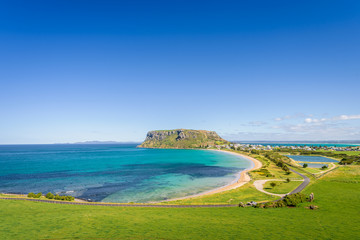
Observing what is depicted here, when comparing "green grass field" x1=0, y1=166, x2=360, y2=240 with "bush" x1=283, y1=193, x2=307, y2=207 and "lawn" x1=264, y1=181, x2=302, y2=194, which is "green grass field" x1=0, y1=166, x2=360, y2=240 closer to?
"bush" x1=283, y1=193, x2=307, y2=207

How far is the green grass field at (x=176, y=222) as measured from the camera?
1972 centimetres

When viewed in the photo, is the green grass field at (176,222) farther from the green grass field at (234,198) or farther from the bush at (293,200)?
the green grass field at (234,198)

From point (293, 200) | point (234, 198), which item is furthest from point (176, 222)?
point (293, 200)

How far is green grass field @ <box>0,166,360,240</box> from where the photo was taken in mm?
19719

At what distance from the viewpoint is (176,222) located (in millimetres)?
23719

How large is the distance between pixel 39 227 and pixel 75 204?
39.0ft

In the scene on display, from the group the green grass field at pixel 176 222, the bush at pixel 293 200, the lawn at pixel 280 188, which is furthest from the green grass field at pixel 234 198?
the green grass field at pixel 176 222

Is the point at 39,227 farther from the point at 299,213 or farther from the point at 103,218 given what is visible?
the point at 299,213

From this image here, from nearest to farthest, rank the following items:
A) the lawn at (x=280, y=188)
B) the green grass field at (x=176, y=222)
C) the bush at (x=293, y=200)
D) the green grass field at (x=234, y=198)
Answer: the green grass field at (x=176, y=222)
the bush at (x=293, y=200)
the green grass field at (x=234, y=198)
the lawn at (x=280, y=188)

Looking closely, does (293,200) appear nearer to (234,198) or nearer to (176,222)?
(234,198)

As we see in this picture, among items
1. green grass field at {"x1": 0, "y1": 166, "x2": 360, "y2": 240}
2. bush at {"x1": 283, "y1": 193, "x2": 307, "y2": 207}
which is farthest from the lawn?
green grass field at {"x1": 0, "y1": 166, "x2": 360, "y2": 240}

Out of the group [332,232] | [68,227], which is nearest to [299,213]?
[332,232]

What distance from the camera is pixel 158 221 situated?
24.0m

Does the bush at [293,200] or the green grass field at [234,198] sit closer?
the bush at [293,200]
